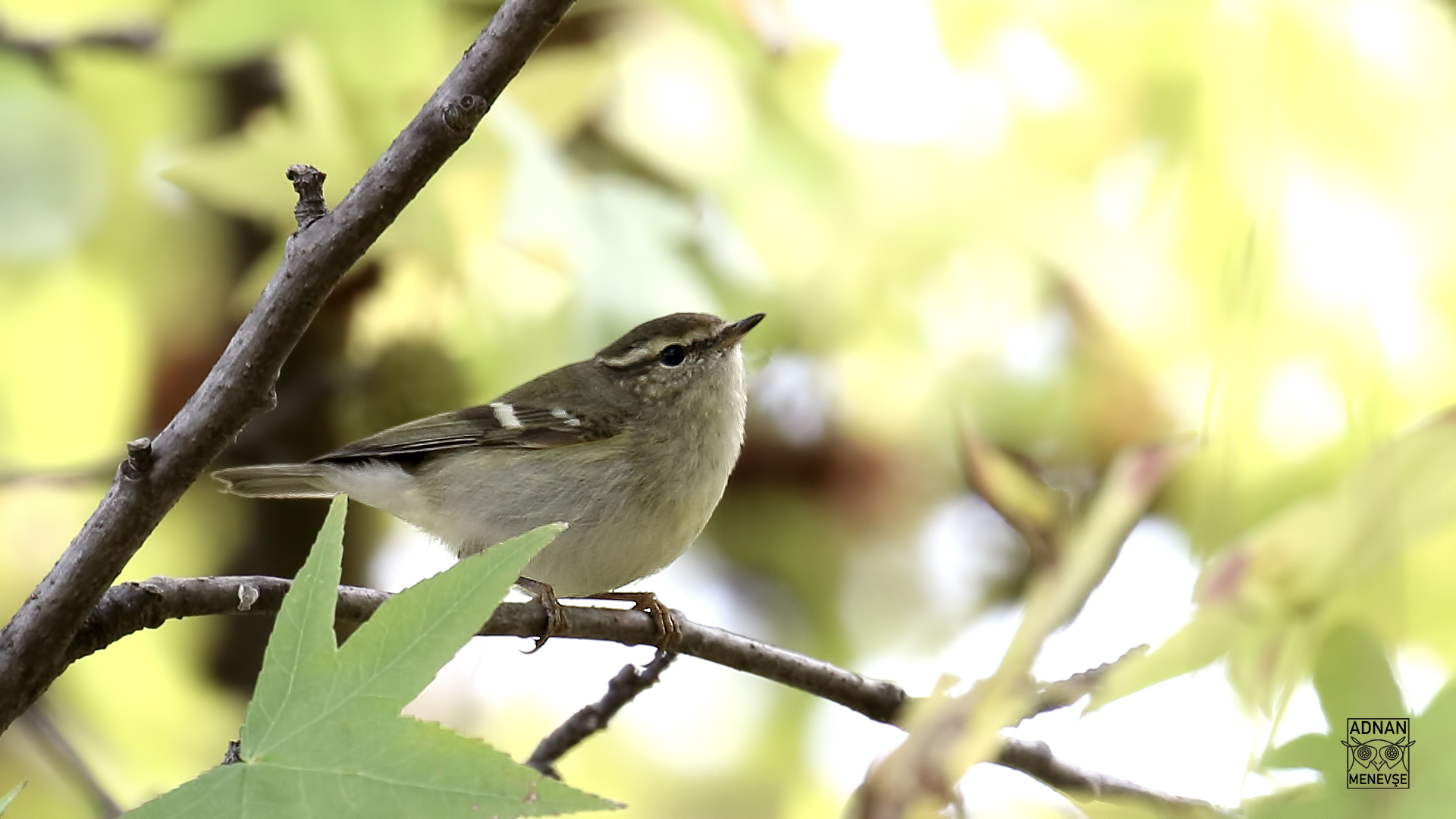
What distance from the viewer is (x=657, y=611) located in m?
1.42

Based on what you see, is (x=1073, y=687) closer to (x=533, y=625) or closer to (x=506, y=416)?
(x=533, y=625)

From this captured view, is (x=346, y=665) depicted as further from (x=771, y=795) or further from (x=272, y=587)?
(x=771, y=795)

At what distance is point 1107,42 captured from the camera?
154 centimetres

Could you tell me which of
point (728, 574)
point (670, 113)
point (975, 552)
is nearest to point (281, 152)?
point (670, 113)

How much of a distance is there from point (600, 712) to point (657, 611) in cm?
24

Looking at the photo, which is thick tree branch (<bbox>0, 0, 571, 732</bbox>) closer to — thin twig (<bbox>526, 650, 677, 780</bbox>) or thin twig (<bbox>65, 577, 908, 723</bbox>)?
thin twig (<bbox>65, 577, 908, 723</bbox>)

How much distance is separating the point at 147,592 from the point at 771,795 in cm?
125

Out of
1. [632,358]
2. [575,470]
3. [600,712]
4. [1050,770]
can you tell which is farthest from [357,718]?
[632,358]

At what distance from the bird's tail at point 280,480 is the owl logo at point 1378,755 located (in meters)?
1.46

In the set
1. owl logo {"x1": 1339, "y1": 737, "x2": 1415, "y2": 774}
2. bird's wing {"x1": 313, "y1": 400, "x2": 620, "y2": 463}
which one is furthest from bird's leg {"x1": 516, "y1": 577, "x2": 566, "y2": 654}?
owl logo {"x1": 1339, "y1": 737, "x2": 1415, "y2": 774}

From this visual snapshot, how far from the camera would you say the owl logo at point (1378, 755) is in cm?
56

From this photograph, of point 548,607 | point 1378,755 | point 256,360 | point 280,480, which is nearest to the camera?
point 1378,755

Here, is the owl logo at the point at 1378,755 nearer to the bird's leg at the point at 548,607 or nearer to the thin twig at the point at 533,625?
the thin twig at the point at 533,625

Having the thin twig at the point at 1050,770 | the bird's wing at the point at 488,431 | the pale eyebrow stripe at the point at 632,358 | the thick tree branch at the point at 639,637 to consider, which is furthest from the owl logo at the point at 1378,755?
the pale eyebrow stripe at the point at 632,358
